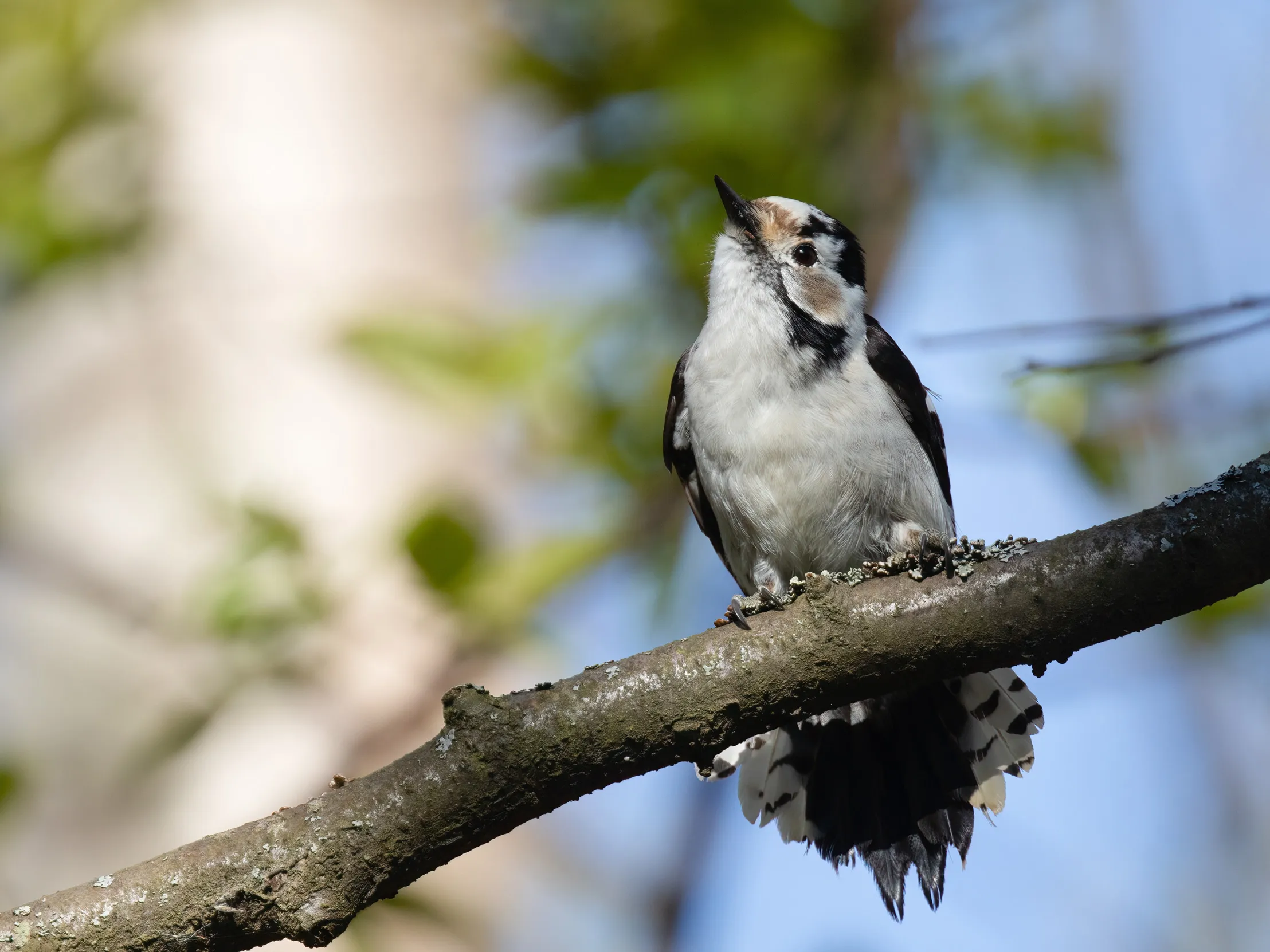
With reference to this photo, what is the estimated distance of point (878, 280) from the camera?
4.88 metres

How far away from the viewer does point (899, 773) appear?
4156 mm

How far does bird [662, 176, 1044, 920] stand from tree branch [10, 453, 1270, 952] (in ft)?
3.70

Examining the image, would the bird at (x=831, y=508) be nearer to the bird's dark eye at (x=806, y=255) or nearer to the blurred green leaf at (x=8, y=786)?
the bird's dark eye at (x=806, y=255)

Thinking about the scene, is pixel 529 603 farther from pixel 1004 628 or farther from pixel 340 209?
pixel 340 209

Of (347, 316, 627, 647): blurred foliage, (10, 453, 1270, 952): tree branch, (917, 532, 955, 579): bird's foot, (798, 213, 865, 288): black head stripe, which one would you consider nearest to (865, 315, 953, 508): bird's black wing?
(798, 213, 865, 288): black head stripe

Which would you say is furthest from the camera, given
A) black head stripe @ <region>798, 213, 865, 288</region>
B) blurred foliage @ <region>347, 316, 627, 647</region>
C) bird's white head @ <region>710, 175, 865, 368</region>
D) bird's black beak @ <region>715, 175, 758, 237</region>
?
black head stripe @ <region>798, 213, 865, 288</region>

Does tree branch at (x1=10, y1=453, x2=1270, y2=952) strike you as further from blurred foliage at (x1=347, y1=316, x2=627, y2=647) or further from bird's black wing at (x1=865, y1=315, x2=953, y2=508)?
bird's black wing at (x1=865, y1=315, x2=953, y2=508)

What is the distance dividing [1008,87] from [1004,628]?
392 centimetres

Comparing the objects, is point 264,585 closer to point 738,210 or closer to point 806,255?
point 738,210

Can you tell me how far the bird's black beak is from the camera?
4.22 m

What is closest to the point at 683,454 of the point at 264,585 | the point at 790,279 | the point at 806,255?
the point at 790,279

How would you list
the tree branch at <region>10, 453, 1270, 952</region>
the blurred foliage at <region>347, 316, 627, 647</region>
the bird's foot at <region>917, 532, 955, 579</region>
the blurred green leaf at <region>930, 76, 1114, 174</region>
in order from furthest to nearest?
the blurred green leaf at <region>930, 76, 1114, 174</region>
the blurred foliage at <region>347, 316, 627, 647</region>
the bird's foot at <region>917, 532, 955, 579</region>
the tree branch at <region>10, 453, 1270, 952</region>

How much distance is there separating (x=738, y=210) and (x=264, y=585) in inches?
84.0

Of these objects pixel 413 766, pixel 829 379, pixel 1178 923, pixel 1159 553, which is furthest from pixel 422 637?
pixel 1178 923
